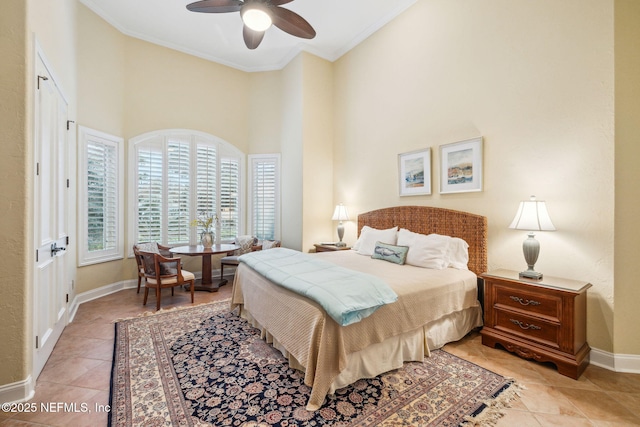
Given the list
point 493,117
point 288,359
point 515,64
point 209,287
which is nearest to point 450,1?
point 515,64

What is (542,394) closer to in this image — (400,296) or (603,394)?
(603,394)

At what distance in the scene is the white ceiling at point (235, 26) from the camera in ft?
13.3

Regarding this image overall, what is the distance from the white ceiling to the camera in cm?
407

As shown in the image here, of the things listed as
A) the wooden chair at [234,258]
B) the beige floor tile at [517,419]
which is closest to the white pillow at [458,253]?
Result: the beige floor tile at [517,419]

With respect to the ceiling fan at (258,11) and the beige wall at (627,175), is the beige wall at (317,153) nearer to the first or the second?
the ceiling fan at (258,11)

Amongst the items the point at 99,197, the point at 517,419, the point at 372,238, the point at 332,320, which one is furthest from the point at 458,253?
the point at 99,197

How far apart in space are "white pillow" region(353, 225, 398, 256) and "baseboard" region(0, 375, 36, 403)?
3448 mm

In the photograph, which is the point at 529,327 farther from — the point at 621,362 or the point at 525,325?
the point at 621,362

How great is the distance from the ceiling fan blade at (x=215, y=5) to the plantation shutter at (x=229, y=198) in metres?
2.94

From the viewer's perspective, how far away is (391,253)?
3.49 m

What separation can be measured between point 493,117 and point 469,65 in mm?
733

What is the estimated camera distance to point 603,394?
2014 mm


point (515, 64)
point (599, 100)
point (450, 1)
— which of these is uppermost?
point (450, 1)

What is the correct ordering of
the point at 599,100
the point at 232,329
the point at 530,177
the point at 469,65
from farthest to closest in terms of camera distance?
the point at 469,65 → the point at 232,329 → the point at 530,177 → the point at 599,100
